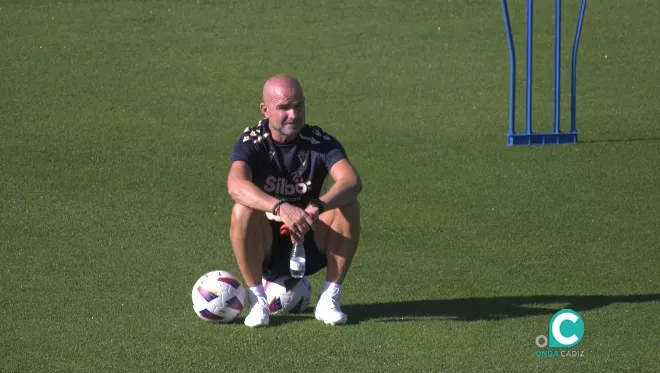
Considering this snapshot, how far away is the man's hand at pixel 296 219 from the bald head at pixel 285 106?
0.62 m

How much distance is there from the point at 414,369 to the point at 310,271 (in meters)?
1.36

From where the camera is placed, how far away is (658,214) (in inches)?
420

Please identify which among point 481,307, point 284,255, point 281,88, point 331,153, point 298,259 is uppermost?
point 281,88

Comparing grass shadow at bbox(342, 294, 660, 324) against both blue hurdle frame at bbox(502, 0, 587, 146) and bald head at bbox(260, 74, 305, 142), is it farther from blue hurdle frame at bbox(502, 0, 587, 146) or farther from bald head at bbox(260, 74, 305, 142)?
blue hurdle frame at bbox(502, 0, 587, 146)

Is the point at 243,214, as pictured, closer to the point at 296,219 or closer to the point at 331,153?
the point at 296,219

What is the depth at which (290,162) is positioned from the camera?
740 cm

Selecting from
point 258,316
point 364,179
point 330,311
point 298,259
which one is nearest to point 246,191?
point 298,259

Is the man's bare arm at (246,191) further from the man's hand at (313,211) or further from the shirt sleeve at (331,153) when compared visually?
the shirt sleeve at (331,153)

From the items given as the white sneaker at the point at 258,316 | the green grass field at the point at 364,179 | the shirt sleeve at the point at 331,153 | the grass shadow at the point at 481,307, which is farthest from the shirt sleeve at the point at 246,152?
the grass shadow at the point at 481,307

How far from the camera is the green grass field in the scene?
23.1 feet

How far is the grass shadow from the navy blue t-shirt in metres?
0.84

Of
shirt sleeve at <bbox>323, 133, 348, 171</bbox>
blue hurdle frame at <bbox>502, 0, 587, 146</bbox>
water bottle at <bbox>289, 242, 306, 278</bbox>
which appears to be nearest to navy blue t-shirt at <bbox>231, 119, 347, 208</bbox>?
shirt sleeve at <bbox>323, 133, 348, 171</bbox>

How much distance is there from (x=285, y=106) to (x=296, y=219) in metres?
0.77

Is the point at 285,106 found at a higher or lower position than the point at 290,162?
higher
